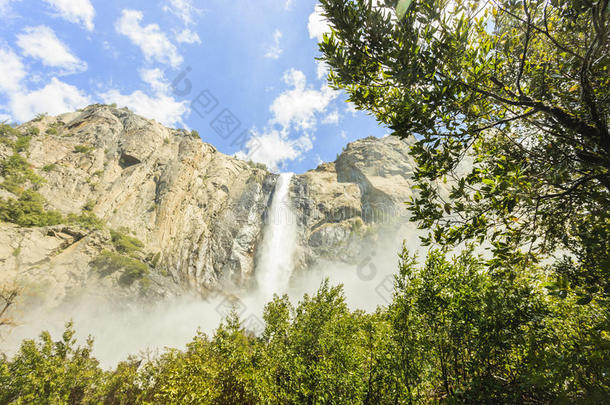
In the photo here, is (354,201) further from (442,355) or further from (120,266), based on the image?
(442,355)

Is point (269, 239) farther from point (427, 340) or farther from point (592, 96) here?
point (592, 96)

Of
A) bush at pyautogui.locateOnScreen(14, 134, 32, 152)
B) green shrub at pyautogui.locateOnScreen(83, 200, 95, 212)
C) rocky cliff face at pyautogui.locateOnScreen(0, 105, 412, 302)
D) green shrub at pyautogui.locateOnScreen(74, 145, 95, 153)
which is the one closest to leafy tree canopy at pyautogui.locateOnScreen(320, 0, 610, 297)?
rocky cliff face at pyautogui.locateOnScreen(0, 105, 412, 302)

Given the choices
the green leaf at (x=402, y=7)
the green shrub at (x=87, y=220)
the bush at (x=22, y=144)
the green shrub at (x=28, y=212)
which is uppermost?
the bush at (x=22, y=144)

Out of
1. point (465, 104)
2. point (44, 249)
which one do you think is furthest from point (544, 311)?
point (44, 249)

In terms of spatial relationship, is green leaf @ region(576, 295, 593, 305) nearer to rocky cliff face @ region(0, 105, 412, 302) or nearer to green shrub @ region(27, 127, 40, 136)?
rocky cliff face @ region(0, 105, 412, 302)

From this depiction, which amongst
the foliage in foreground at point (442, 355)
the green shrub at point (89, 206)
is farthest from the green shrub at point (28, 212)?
the foliage in foreground at point (442, 355)

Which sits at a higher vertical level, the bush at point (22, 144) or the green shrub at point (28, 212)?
the bush at point (22, 144)

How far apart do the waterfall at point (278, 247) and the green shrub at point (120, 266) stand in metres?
20.3

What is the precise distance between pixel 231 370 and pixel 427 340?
7.63 m

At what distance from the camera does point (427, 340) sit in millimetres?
7109

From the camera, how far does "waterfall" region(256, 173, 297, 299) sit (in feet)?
160

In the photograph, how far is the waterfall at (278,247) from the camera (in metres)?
48.8

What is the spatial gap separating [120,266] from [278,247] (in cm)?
2738

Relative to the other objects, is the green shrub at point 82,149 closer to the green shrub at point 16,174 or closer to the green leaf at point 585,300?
the green shrub at point 16,174
